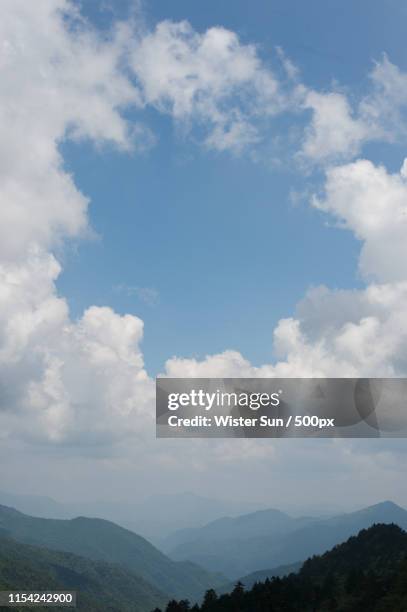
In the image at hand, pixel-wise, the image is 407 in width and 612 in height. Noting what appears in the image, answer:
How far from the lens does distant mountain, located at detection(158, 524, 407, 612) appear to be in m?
116

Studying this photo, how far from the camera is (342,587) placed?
443 feet

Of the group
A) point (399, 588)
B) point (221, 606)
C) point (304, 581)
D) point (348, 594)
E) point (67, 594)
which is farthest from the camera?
point (304, 581)

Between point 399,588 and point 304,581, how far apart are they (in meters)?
43.2

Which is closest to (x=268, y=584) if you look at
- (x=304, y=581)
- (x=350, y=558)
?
(x=304, y=581)

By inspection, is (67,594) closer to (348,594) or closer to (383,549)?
(348,594)

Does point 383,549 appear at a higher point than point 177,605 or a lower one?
higher

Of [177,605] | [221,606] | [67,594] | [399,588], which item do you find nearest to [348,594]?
[399,588]

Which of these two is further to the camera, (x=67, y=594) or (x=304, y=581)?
(x=304, y=581)

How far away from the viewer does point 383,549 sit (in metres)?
164

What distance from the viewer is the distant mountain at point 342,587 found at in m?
116

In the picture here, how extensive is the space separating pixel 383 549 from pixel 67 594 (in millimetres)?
108176

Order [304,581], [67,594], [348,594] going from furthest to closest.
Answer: [304,581]
[348,594]
[67,594]

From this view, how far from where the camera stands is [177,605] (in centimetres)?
13400

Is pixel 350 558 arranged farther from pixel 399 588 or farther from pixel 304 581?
pixel 399 588
